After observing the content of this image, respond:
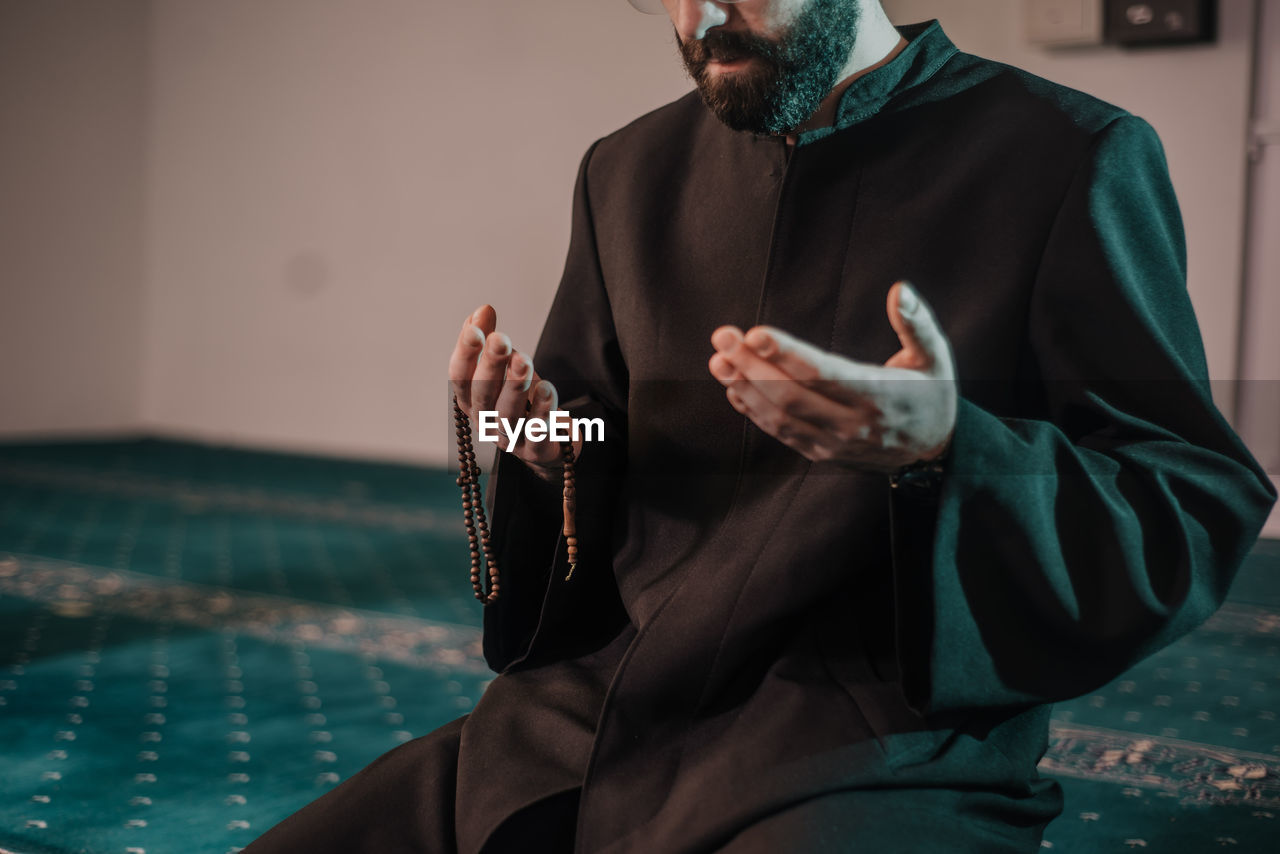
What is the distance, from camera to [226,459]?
286 inches

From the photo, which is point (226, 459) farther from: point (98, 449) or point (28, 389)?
point (28, 389)

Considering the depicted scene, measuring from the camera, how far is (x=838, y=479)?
98 cm

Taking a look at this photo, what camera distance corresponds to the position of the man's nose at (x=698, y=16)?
1.02 meters

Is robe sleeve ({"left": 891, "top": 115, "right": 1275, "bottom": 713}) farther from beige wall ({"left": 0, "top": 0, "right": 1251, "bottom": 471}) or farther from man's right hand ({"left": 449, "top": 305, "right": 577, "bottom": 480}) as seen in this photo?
beige wall ({"left": 0, "top": 0, "right": 1251, "bottom": 471})

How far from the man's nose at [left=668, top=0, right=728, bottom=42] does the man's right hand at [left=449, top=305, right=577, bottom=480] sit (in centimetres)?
29

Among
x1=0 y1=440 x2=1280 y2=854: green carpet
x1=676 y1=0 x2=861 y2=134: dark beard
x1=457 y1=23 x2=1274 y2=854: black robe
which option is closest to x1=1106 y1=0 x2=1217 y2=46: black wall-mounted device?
x1=0 y1=440 x2=1280 y2=854: green carpet

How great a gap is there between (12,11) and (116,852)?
23.0 feet

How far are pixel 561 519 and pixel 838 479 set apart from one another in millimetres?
321

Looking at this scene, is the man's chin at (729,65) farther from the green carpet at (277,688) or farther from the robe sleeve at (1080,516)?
the green carpet at (277,688)

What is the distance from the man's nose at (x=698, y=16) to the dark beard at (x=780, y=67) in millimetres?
16

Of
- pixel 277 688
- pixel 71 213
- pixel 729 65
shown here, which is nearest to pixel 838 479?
pixel 729 65

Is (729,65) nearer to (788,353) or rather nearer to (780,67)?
(780,67)

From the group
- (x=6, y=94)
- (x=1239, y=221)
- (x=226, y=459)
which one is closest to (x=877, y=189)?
A: (x=1239, y=221)

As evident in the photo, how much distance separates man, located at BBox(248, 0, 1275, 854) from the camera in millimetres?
860
